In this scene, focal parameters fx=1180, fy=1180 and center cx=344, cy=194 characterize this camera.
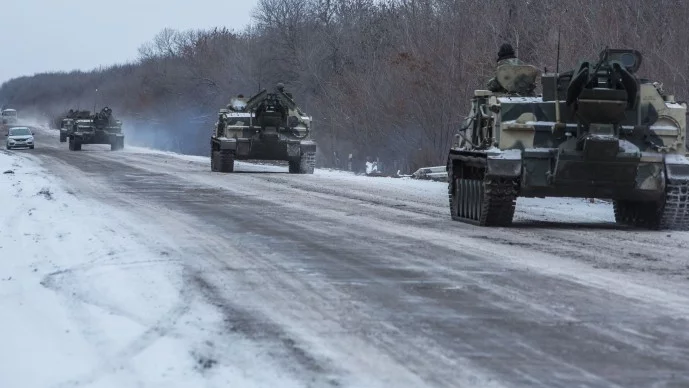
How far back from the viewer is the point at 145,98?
10775cm

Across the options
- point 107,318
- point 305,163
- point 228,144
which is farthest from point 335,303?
point 305,163

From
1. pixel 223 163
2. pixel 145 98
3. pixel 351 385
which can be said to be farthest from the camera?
pixel 145 98

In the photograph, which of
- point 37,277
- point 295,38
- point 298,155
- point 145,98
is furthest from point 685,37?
point 145,98

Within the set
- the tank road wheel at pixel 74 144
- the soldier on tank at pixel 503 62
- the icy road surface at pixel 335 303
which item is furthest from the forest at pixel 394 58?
the tank road wheel at pixel 74 144

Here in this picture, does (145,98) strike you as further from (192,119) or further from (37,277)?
(37,277)

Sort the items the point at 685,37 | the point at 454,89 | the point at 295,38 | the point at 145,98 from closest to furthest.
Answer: the point at 685,37 → the point at 454,89 → the point at 295,38 → the point at 145,98

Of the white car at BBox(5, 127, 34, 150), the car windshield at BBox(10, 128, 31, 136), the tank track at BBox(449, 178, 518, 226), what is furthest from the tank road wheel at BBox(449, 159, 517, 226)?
the car windshield at BBox(10, 128, 31, 136)

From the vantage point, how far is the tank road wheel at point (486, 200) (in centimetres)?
1494

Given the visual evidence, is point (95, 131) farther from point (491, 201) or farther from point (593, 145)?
point (593, 145)

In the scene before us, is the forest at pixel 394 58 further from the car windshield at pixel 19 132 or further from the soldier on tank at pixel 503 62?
the car windshield at pixel 19 132

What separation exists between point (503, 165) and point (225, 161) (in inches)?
741

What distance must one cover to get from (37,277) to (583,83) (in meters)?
7.94

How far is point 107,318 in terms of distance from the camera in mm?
7324

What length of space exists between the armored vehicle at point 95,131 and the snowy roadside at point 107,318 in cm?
4550
